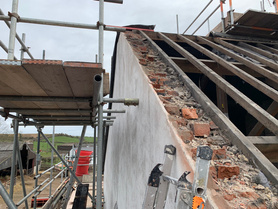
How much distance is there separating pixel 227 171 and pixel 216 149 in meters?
0.21

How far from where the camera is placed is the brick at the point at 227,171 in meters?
1.45

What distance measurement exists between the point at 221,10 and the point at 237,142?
5.86 meters

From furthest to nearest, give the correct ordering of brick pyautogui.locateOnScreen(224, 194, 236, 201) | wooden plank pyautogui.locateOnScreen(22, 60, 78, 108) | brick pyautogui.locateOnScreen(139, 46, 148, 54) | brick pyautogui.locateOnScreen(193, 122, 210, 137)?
brick pyautogui.locateOnScreen(139, 46, 148, 54), wooden plank pyautogui.locateOnScreen(22, 60, 78, 108), brick pyautogui.locateOnScreen(193, 122, 210, 137), brick pyautogui.locateOnScreen(224, 194, 236, 201)

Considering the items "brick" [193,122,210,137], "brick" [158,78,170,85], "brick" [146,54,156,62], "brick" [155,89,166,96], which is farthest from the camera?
"brick" [146,54,156,62]

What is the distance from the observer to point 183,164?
1.48 m

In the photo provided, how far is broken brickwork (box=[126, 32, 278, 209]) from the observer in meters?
1.31

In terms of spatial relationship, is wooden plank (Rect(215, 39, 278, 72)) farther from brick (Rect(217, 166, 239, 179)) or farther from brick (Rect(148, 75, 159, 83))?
brick (Rect(217, 166, 239, 179))

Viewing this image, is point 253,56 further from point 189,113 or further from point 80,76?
point 80,76

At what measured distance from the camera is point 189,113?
6.49 feet

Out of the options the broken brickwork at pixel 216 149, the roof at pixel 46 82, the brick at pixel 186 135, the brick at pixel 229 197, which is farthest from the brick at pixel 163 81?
the brick at pixel 229 197

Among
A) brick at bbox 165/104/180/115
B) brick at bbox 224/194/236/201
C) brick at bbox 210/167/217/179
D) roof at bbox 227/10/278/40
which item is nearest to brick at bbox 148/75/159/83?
brick at bbox 165/104/180/115

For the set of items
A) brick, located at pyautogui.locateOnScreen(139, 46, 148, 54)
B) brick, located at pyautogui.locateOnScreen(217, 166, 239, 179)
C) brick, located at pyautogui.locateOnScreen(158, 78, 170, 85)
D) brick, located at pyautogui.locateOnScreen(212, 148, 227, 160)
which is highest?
brick, located at pyautogui.locateOnScreen(139, 46, 148, 54)

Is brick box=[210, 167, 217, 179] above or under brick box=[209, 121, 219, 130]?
under

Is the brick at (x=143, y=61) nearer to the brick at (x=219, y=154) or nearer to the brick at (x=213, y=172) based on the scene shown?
the brick at (x=219, y=154)
